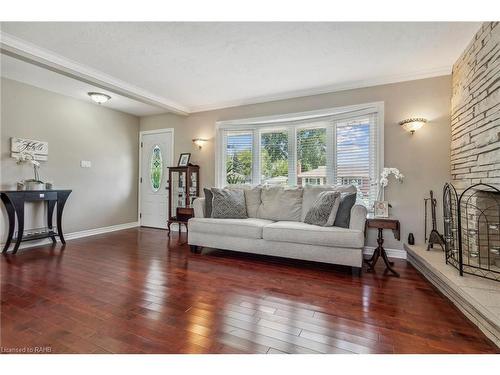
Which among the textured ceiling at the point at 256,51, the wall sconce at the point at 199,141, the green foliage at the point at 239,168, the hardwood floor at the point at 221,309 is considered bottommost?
the hardwood floor at the point at 221,309

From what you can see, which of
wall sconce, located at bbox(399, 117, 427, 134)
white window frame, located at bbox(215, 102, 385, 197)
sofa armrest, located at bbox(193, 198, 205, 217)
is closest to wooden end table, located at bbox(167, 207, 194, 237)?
sofa armrest, located at bbox(193, 198, 205, 217)

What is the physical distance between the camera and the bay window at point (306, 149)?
3635 mm

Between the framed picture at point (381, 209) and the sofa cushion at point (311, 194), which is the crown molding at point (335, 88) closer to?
the sofa cushion at point (311, 194)

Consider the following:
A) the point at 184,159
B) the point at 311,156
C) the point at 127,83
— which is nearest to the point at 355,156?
the point at 311,156

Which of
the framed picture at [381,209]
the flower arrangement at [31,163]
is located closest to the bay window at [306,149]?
the framed picture at [381,209]

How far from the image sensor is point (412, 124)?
326 cm

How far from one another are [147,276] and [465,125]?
12.7ft

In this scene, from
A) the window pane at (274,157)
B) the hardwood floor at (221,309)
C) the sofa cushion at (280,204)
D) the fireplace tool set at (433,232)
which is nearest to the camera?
the hardwood floor at (221,309)

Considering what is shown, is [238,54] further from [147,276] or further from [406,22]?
[147,276]

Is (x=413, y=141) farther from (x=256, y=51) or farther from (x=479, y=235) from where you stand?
(x=256, y=51)

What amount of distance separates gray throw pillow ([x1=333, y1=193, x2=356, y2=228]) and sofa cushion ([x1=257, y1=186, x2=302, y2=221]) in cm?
62

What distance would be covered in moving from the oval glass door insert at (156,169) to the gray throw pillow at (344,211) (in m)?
3.97

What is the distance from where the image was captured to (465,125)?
2.76 m

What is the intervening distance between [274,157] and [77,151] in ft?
11.9
